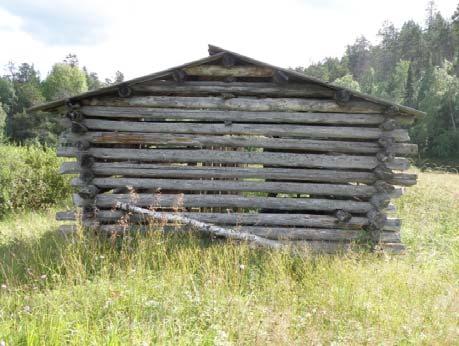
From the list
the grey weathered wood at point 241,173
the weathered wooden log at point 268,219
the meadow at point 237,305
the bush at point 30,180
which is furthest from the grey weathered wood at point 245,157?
the bush at point 30,180

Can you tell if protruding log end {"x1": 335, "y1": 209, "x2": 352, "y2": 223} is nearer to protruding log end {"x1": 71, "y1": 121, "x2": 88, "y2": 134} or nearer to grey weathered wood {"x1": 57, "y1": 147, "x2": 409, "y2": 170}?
grey weathered wood {"x1": 57, "y1": 147, "x2": 409, "y2": 170}

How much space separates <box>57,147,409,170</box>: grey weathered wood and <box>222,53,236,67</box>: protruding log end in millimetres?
1562

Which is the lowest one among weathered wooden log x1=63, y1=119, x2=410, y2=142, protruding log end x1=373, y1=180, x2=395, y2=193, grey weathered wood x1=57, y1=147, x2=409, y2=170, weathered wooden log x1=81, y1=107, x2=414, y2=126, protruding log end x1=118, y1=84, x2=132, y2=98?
protruding log end x1=373, y1=180, x2=395, y2=193

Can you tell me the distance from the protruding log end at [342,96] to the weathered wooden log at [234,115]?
0.88 ft

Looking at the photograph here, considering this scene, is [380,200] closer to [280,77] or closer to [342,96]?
[342,96]

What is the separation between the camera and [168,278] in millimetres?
4152

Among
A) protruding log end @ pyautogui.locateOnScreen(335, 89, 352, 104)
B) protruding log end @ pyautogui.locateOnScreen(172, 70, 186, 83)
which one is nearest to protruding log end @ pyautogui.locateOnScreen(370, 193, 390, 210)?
protruding log end @ pyautogui.locateOnScreen(335, 89, 352, 104)

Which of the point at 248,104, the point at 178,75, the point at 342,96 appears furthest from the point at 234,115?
the point at 342,96

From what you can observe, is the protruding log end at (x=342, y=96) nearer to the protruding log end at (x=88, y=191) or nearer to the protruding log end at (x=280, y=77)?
the protruding log end at (x=280, y=77)

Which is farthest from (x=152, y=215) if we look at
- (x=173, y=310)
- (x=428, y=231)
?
(x=428, y=231)

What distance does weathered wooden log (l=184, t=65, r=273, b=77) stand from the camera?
19.5ft

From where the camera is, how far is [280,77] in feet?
19.4

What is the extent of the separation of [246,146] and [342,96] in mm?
1884

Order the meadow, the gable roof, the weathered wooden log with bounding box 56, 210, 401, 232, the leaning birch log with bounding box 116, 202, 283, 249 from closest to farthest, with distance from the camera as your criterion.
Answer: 1. the meadow
2. the gable roof
3. the leaning birch log with bounding box 116, 202, 283, 249
4. the weathered wooden log with bounding box 56, 210, 401, 232
